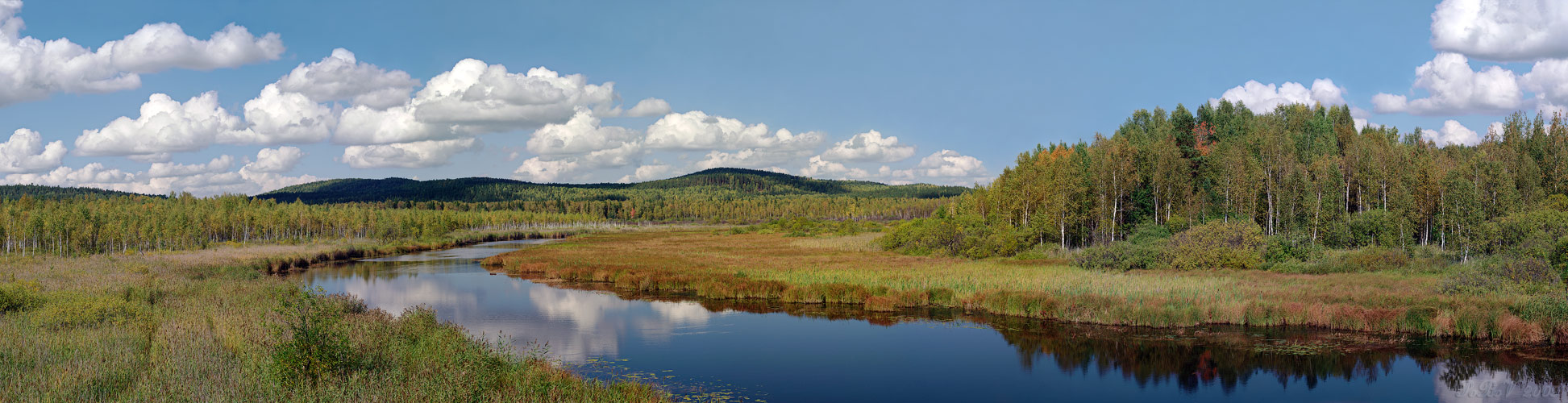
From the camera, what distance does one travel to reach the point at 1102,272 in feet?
125

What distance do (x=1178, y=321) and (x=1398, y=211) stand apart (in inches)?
1327

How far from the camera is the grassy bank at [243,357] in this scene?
12188 mm

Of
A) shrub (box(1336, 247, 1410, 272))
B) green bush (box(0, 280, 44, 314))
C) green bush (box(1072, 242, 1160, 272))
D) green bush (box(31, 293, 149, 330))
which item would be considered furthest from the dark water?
shrub (box(1336, 247, 1410, 272))

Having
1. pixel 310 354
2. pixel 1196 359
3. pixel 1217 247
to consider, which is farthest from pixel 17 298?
pixel 1217 247

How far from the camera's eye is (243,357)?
1509 centimetres

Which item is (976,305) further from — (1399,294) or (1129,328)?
(1399,294)

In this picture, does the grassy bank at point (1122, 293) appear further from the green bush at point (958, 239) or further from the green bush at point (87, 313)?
the green bush at point (87, 313)

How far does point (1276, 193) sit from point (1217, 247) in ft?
65.3

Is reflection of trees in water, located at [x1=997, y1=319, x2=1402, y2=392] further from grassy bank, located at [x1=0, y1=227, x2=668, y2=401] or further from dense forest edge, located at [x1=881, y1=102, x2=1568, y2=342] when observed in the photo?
grassy bank, located at [x1=0, y1=227, x2=668, y2=401]

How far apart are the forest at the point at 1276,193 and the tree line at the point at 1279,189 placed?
109 mm

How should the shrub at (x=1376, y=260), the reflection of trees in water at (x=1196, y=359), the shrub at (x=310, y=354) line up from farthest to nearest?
the shrub at (x=1376, y=260) → the reflection of trees in water at (x=1196, y=359) → the shrub at (x=310, y=354)

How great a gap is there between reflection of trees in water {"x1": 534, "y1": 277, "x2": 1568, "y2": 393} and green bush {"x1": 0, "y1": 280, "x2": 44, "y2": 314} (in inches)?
1119

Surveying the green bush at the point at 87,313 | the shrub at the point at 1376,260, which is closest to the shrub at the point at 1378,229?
the shrub at the point at 1376,260

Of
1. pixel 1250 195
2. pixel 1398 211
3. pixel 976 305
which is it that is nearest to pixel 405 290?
pixel 976 305
